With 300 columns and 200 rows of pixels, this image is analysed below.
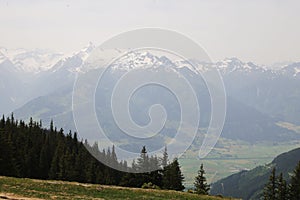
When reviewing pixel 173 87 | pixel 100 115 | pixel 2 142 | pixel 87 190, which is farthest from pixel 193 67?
pixel 2 142

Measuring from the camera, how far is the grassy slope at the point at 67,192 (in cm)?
4384

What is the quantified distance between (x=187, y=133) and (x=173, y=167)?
165 ft

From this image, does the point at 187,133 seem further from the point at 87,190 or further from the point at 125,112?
the point at 87,190

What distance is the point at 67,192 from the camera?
47031mm

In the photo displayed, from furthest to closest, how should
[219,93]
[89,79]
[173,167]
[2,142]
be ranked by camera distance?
1. [173,167]
2. [2,142]
3. [89,79]
4. [219,93]

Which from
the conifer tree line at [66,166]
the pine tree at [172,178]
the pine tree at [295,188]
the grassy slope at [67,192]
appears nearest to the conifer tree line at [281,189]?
the pine tree at [295,188]

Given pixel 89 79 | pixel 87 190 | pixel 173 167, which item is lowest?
pixel 87 190

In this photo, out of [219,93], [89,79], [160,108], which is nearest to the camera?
[219,93]

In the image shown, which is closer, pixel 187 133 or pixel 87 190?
pixel 187 133

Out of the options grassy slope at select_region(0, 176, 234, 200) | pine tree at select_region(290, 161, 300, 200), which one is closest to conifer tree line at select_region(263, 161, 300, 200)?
pine tree at select_region(290, 161, 300, 200)

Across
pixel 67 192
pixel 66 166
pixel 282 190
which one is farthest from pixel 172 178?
pixel 67 192

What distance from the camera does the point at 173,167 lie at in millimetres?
89062

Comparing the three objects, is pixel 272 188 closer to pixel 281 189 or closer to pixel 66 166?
pixel 281 189

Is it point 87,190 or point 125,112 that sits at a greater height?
point 125,112
